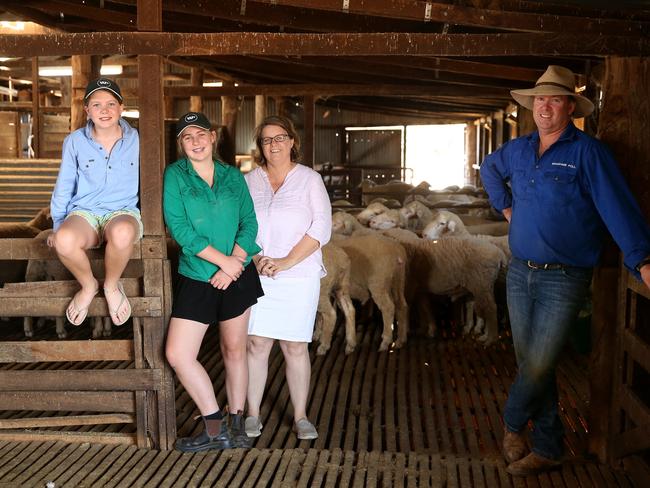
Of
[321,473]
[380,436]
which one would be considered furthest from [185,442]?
[380,436]

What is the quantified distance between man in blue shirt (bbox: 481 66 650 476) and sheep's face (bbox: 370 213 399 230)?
638 centimetres

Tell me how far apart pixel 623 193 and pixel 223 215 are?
2.28 meters

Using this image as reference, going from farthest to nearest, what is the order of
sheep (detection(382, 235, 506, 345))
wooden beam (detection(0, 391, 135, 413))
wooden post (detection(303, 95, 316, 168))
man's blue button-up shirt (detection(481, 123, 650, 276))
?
wooden post (detection(303, 95, 316, 168)) < sheep (detection(382, 235, 506, 345)) < wooden beam (detection(0, 391, 135, 413)) < man's blue button-up shirt (detection(481, 123, 650, 276))

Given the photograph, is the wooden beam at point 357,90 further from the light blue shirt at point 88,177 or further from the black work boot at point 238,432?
the black work boot at point 238,432

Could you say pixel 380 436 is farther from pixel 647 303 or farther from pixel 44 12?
pixel 44 12

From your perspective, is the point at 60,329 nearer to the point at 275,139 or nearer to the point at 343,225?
the point at 343,225

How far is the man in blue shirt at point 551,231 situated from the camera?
389 cm

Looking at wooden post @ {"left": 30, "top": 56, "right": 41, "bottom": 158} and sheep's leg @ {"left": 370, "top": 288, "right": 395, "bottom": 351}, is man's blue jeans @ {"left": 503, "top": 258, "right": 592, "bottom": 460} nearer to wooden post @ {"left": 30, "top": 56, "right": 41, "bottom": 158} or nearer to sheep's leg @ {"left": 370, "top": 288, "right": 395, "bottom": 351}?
sheep's leg @ {"left": 370, "top": 288, "right": 395, "bottom": 351}

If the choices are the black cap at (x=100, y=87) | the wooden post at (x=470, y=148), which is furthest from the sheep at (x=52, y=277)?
the wooden post at (x=470, y=148)

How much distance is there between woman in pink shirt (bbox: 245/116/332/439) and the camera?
15.2ft

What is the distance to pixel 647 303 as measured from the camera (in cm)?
428

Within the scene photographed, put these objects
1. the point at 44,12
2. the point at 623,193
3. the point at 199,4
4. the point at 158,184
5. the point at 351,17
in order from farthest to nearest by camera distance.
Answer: the point at 44,12 → the point at 351,17 → the point at 199,4 → the point at 158,184 → the point at 623,193

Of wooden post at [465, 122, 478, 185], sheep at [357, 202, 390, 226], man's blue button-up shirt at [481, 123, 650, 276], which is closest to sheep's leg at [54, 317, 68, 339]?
sheep at [357, 202, 390, 226]

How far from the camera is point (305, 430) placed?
495cm
